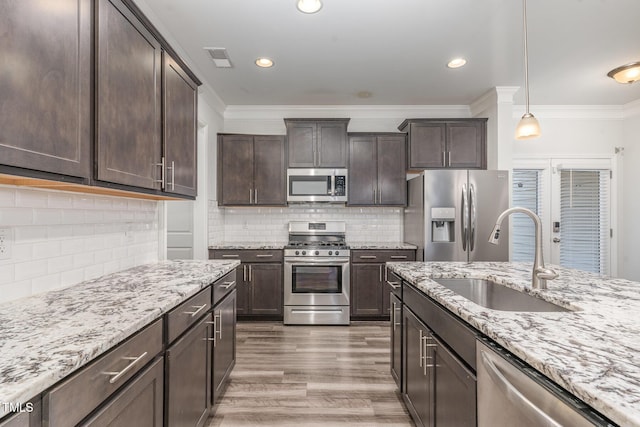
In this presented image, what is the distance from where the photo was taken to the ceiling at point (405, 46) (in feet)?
7.63

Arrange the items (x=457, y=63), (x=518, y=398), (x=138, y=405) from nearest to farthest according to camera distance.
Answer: (x=518, y=398) < (x=138, y=405) < (x=457, y=63)

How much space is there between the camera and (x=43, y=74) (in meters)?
1.04

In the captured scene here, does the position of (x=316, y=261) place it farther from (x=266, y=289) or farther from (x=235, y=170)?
(x=235, y=170)

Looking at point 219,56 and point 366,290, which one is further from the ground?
point 219,56

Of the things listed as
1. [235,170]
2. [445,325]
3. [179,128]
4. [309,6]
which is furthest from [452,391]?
[235,170]

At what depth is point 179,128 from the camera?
6.88 ft

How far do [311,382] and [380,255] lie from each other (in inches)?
70.0

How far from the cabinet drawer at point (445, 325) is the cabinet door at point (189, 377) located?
3.87 ft

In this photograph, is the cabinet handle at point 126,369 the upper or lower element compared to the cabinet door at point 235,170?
lower

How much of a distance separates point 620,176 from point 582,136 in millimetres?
742

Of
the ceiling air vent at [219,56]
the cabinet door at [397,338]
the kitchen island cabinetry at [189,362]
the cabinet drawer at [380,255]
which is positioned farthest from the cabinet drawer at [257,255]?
the ceiling air vent at [219,56]

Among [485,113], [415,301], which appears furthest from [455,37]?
[415,301]

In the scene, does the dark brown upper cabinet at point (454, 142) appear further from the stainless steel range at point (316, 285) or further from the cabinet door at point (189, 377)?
the cabinet door at point (189, 377)

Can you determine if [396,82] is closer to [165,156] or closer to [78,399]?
[165,156]
